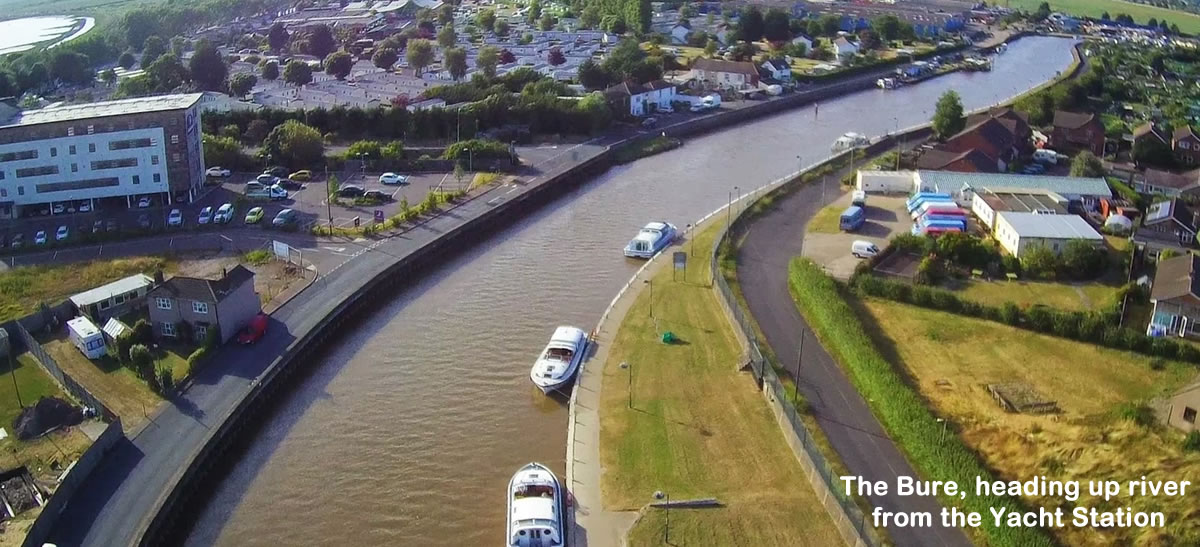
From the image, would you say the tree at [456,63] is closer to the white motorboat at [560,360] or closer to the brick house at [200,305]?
the brick house at [200,305]

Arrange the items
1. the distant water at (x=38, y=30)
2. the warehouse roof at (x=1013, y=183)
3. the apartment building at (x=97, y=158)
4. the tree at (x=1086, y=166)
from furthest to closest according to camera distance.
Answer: the distant water at (x=38, y=30) → the tree at (x=1086, y=166) → the warehouse roof at (x=1013, y=183) → the apartment building at (x=97, y=158)

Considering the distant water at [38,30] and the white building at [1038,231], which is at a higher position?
the white building at [1038,231]

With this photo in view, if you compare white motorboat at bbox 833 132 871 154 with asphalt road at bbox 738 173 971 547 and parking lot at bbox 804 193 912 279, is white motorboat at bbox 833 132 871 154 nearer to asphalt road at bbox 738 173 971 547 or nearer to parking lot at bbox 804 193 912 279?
parking lot at bbox 804 193 912 279

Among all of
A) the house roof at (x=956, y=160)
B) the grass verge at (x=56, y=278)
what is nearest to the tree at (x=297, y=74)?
the grass verge at (x=56, y=278)

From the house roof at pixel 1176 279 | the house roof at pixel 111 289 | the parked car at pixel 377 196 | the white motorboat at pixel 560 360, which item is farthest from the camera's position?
the parked car at pixel 377 196

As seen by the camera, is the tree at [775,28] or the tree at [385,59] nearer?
the tree at [385,59]

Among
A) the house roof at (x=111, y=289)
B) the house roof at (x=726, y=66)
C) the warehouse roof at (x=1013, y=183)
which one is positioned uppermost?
the house roof at (x=726, y=66)

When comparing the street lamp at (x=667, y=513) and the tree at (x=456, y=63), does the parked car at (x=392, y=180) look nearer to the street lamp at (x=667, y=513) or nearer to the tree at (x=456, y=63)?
the tree at (x=456, y=63)

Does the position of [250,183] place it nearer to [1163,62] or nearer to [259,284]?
[259,284]
